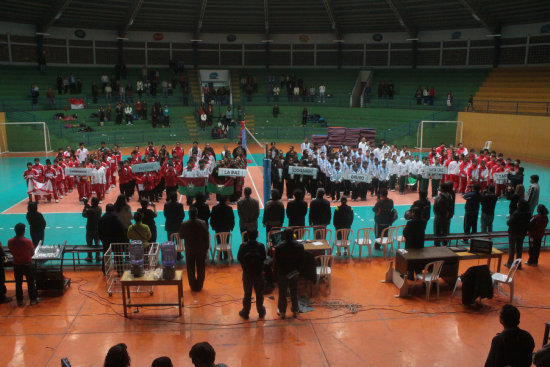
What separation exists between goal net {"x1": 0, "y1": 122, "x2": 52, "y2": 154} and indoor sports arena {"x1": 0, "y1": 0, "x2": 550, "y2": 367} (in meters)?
0.11

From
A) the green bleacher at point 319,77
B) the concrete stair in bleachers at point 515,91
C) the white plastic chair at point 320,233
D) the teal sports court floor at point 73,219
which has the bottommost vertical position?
the teal sports court floor at point 73,219

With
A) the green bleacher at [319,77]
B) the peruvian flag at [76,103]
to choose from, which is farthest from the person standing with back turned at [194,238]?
the green bleacher at [319,77]

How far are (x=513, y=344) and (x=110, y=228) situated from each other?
26.1 ft

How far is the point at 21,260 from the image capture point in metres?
9.44

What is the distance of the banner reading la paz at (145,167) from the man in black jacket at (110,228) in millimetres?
6657

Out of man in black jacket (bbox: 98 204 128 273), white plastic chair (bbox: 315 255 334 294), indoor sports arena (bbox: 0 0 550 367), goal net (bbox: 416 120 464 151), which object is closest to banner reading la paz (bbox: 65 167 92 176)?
indoor sports arena (bbox: 0 0 550 367)

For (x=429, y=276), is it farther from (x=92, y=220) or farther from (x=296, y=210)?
(x=92, y=220)

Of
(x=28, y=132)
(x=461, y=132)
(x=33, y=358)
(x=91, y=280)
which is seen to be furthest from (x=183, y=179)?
(x=461, y=132)

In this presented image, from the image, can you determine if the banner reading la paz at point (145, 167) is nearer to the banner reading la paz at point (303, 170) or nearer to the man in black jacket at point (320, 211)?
the banner reading la paz at point (303, 170)

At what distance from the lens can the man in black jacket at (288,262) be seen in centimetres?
866

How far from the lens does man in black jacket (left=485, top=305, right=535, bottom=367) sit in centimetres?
581

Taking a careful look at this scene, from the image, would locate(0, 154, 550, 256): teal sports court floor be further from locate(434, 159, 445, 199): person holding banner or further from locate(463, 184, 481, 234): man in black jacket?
locate(463, 184, 481, 234): man in black jacket

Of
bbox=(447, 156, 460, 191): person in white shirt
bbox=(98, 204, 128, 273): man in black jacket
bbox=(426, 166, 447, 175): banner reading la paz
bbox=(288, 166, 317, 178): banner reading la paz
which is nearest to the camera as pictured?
bbox=(98, 204, 128, 273): man in black jacket

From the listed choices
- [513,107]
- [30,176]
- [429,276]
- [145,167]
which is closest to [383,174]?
[145,167]
